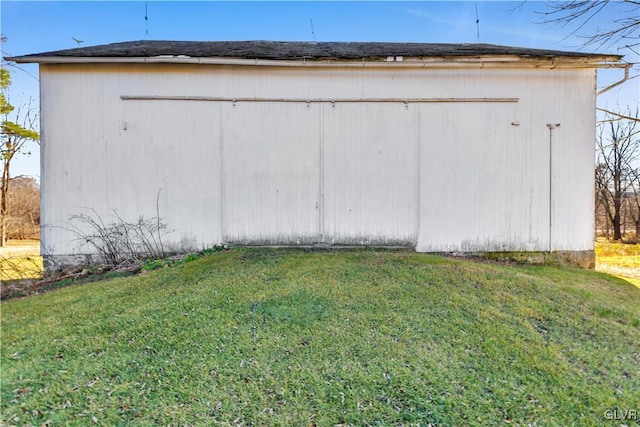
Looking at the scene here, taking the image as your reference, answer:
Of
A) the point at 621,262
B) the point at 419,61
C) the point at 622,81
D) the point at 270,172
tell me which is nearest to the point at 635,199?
the point at 621,262

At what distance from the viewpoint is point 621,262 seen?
695 cm

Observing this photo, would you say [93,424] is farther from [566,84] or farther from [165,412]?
[566,84]

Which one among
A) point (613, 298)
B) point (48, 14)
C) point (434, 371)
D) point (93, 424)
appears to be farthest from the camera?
point (48, 14)

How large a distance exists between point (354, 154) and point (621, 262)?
22.6 feet

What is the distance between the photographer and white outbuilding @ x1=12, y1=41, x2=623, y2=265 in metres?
5.84

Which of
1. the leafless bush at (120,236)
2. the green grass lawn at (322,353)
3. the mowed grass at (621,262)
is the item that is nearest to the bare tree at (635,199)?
the mowed grass at (621,262)

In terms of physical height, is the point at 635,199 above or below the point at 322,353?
above

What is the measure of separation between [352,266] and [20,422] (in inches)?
135

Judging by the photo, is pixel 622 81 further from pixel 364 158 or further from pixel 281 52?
pixel 281 52

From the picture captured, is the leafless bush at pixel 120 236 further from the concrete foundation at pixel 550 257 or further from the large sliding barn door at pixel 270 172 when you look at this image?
the concrete foundation at pixel 550 257

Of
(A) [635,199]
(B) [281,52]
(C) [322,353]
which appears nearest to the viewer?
(C) [322,353]

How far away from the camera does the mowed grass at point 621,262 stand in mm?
5715

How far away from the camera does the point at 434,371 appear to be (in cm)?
218

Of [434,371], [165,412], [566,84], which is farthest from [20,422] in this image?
[566,84]
